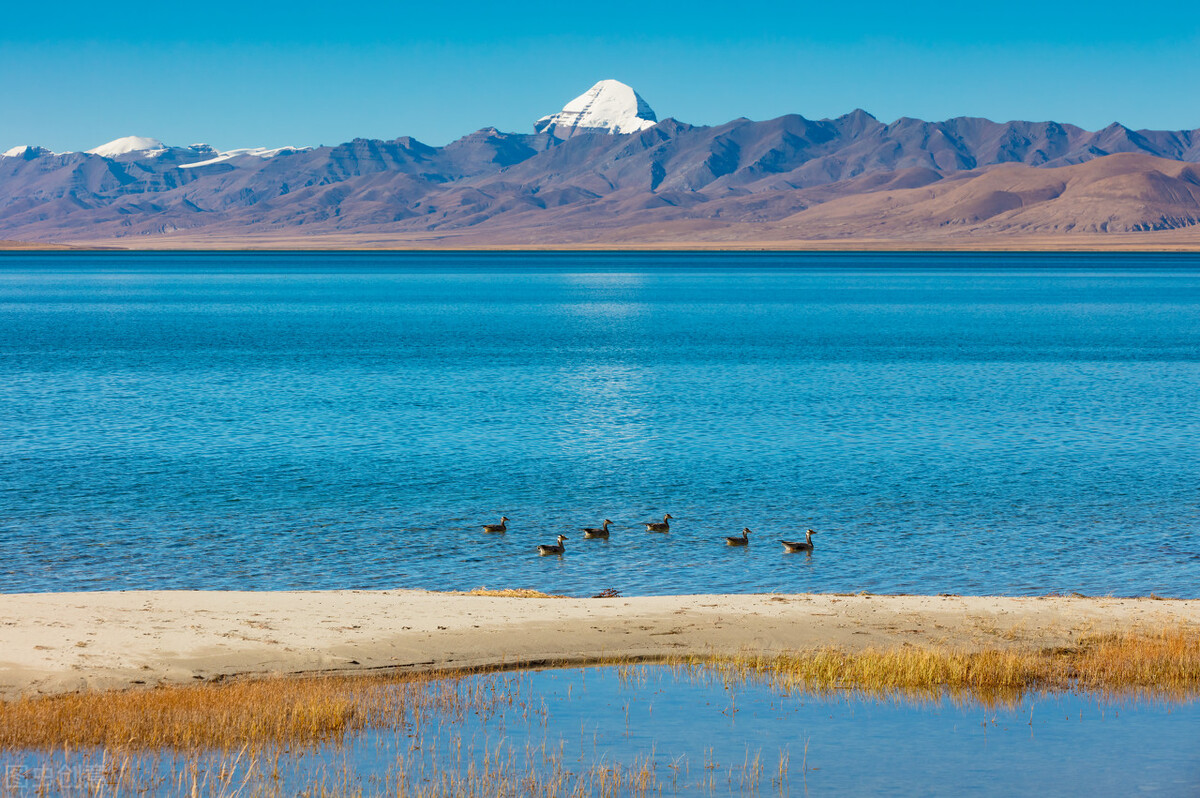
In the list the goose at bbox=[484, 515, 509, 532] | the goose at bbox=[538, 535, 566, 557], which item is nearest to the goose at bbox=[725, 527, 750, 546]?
the goose at bbox=[538, 535, 566, 557]

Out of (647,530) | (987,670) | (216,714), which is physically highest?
(216,714)

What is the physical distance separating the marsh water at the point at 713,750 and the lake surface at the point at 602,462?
830 cm

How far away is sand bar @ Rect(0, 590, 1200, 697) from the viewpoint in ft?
55.3

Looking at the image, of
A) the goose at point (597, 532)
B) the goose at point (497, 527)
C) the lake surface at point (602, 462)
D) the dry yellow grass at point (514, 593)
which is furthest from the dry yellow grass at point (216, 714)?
the goose at point (497, 527)

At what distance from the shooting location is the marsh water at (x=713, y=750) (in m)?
13.6

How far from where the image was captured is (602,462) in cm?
4084

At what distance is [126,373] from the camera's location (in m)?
67.2

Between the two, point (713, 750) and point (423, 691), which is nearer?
point (713, 750)

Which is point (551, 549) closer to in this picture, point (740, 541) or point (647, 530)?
point (647, 530)

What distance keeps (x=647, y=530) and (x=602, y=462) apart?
10647mm

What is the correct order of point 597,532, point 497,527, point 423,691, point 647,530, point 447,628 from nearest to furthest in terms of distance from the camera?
point 423,691 < point 447,628 < point 597,532 < point 497,527 < point 647,530

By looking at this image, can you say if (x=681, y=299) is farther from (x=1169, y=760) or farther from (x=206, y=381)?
(x=1169, y=760)

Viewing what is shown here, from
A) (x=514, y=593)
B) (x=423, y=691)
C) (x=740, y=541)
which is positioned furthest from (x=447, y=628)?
(x=740, y=541)

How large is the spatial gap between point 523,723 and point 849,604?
25.0 feet
